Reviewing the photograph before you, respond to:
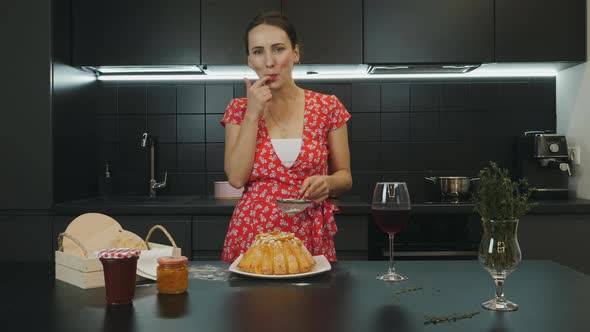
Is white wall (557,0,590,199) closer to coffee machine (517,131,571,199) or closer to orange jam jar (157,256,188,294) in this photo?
coffee machine (517,131,571,199)

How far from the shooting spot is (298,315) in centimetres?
99

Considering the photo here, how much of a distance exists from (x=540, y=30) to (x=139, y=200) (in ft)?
7.39

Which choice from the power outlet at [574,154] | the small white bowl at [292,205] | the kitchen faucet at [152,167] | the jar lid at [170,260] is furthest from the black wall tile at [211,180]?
the jar lid at [170,260]

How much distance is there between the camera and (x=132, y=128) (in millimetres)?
3541

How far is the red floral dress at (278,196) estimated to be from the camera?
1908 mm

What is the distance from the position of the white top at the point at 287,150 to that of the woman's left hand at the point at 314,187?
266 mm

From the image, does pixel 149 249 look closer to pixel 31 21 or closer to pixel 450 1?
pixel 31 21

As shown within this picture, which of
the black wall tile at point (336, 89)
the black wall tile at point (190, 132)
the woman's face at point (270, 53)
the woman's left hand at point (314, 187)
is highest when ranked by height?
the black wall tile at point (336, 89)

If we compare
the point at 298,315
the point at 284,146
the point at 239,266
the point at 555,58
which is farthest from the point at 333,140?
the point at 555,58

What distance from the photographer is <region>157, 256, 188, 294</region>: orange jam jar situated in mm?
1155

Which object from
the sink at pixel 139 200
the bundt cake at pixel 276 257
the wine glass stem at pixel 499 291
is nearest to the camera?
the wine glass stem at pixel 499 291

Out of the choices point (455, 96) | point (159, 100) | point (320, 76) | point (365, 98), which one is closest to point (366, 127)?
point (365, 98)

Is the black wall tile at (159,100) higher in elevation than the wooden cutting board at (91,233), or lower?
higher

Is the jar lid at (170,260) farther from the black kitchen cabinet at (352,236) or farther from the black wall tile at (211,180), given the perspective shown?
the black wall tile at (211,180)
